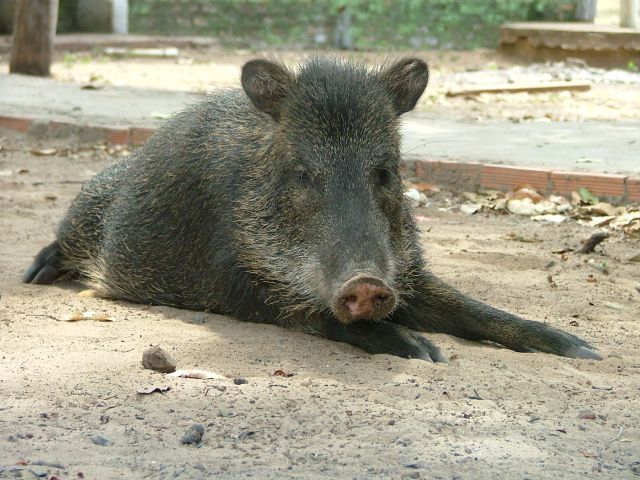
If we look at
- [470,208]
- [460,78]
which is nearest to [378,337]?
[470,208]

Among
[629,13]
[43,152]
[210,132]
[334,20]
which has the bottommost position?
[43,152]

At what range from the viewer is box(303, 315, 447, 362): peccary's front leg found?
4.14 metres

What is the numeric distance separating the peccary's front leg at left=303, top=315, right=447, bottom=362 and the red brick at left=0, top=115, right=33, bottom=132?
5983mm

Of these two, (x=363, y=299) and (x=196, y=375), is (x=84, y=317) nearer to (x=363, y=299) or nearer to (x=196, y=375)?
(x=196, y=375)

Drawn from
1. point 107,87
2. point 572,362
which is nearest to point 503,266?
point 572,362

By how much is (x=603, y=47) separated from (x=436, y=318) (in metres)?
12.1

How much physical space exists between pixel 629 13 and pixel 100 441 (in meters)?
15.0

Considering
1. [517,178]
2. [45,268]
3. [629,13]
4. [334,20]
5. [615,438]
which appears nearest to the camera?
[615,438]

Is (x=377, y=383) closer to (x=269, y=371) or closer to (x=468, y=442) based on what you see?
(x=269, y=371)

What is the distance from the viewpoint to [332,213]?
163 inches

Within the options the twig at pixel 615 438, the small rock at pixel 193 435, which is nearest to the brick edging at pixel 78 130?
the small rock at pixel 193 435

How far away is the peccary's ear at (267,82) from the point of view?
4566mm

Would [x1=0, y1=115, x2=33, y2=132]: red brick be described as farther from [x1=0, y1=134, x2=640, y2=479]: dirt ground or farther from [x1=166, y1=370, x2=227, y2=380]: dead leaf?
[x1=166, y1=370, x2=227, y2=380]: dead leaf

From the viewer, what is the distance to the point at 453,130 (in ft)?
30.7
